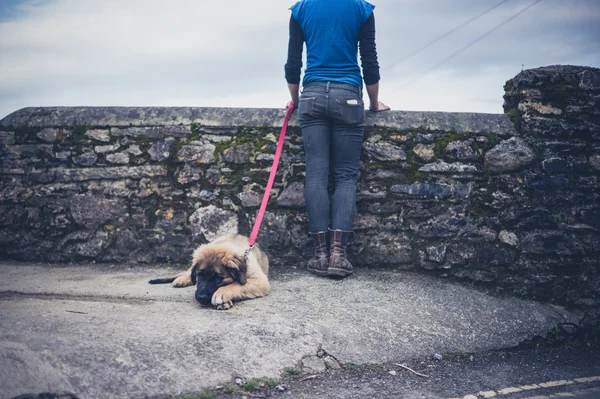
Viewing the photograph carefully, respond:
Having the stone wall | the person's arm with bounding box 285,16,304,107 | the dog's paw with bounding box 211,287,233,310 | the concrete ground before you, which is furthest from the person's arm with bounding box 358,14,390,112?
the dog's paw with bounding box 211,287,233,310

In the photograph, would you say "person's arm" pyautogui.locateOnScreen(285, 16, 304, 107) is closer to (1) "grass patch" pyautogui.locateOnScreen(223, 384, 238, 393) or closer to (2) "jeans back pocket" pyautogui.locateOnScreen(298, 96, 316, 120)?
(2) "jeans back pocket" pyautogui.locateOnScreen(298, 96, 316, 120)

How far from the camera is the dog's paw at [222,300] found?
3.29 m

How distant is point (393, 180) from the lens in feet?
14.1

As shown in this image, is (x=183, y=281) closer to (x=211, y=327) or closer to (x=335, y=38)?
(x=211, y=327)

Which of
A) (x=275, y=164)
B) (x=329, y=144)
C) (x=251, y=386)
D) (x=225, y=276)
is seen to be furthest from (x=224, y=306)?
(x=329, y=144)

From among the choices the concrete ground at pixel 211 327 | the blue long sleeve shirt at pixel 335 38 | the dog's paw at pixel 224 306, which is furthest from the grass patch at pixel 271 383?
the blue long sleeve shirt at pixel 335 38

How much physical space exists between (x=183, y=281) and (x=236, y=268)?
0.68 metres

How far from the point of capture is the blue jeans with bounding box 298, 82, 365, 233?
3904 mm

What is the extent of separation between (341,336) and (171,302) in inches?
54.2

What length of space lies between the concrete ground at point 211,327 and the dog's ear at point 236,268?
0.83ft

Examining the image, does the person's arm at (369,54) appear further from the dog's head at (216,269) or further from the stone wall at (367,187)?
the dog's head at (216,269)

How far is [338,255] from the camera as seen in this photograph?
A: 3959 mm

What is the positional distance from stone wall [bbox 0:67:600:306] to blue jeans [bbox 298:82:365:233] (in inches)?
12.3

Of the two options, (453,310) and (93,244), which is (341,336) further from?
(93,244)
